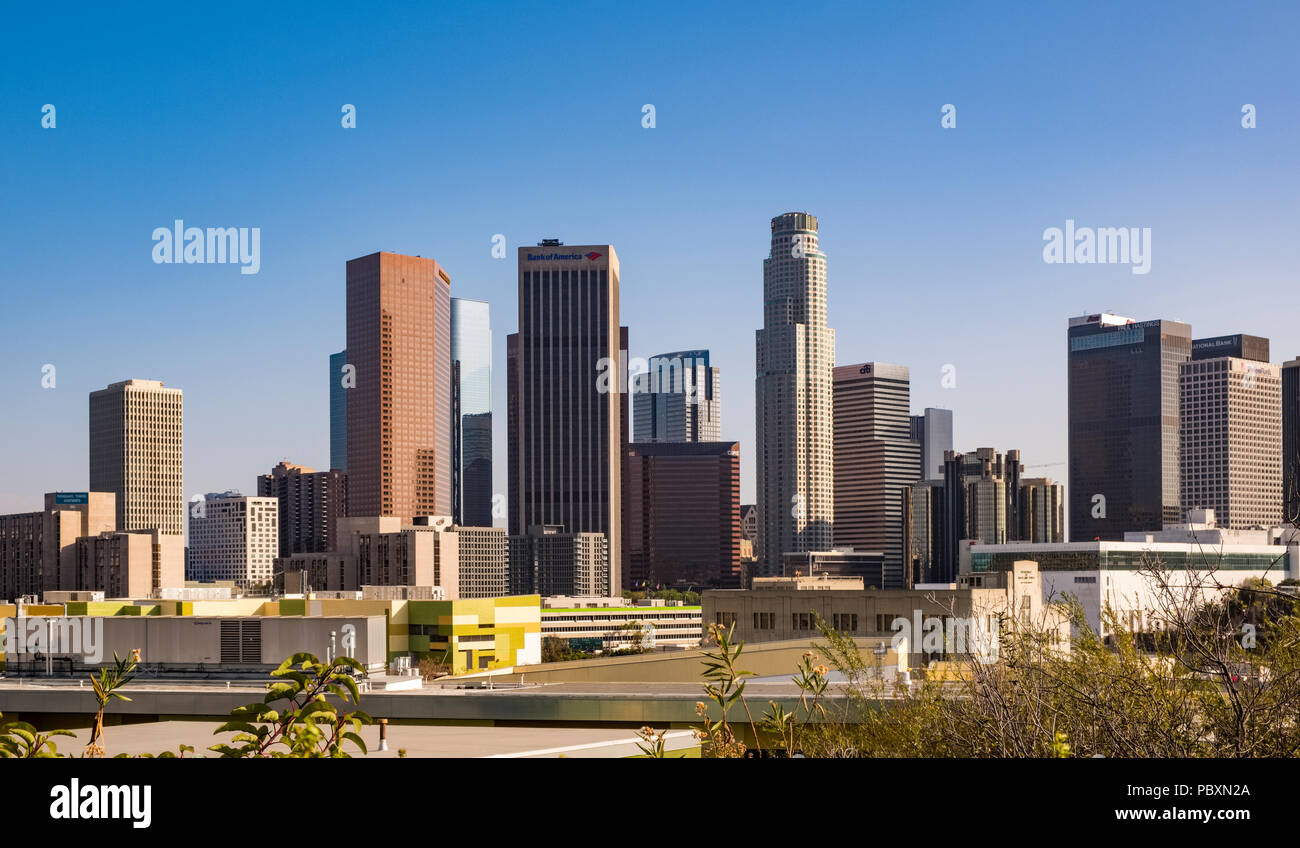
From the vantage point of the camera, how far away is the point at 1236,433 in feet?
577

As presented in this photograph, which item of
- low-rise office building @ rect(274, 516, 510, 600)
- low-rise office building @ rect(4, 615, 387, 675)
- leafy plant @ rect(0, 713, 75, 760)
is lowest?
low-rise office building @ rect(274, 516, 510, 600)

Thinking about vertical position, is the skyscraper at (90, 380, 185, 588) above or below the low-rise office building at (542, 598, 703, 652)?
A: above

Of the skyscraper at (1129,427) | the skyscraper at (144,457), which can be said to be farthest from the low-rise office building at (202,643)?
the skyscraper at (1129,427)

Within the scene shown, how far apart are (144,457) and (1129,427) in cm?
14755

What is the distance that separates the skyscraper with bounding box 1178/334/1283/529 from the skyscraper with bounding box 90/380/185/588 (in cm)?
14037

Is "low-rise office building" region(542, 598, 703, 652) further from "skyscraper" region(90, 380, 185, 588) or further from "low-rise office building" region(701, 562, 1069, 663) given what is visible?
"low-rise office building" region(701, 562, 1069, 663)

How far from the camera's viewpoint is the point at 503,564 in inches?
7603

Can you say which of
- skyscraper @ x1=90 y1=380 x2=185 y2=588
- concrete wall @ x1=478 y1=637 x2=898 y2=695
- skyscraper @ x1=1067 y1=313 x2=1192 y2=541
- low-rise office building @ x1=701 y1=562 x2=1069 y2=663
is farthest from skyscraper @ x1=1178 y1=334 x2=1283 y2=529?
concrete wall @ x1=478 y1=637 x2=898 y2=695

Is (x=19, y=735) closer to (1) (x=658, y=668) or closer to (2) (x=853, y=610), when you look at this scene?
(1) (x=658, y=668)

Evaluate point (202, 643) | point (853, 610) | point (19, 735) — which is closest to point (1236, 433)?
→ point (853, 610)

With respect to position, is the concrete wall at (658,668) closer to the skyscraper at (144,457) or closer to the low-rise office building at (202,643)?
the low-rise office building at (202,643)

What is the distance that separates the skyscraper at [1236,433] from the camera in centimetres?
17512

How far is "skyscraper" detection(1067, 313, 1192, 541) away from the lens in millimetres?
188625
